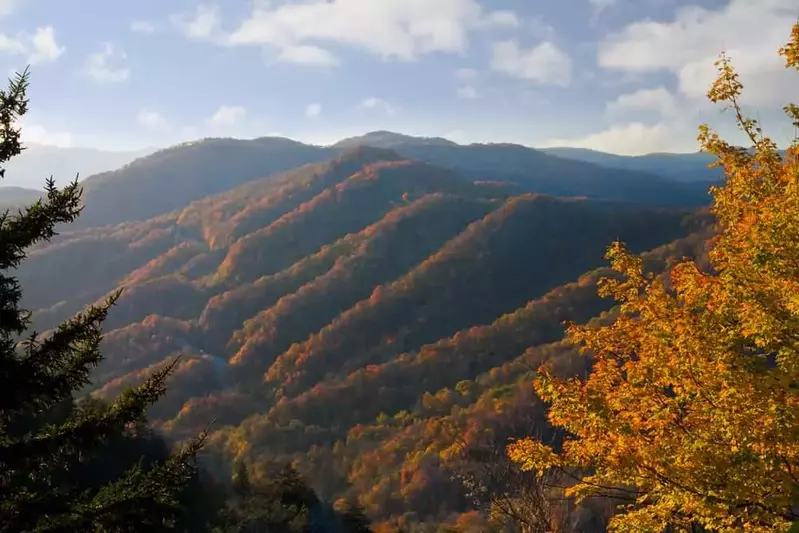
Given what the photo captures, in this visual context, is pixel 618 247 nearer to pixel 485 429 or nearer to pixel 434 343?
pixel 485 429

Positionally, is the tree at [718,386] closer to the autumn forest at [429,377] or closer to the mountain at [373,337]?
the autumn forest at [429,377]

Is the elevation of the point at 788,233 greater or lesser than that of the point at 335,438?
greater

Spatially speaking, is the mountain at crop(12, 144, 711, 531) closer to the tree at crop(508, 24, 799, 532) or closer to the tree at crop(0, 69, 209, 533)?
the tree at crop(508, 24, 799, 532)

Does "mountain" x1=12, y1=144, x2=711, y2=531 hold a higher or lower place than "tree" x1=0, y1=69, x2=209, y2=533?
lower

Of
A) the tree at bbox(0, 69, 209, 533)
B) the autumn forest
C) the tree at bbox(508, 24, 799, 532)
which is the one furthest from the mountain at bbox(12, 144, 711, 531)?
the tree at bbox(0, 69, 209, 533)

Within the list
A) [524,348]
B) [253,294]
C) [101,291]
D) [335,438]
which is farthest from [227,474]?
[101,291]

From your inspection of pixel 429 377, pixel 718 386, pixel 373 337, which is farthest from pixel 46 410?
pixel 373 337
